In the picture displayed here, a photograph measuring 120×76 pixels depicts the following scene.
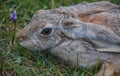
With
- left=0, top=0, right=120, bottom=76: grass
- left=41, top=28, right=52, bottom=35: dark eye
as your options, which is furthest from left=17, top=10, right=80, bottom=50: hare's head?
left=0, top=0, right=120, bottom=76: grass

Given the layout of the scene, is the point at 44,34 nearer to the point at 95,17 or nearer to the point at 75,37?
the point at 75,37

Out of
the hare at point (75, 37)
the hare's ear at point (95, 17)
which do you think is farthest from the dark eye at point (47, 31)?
the hare's ear at point (95, 17)

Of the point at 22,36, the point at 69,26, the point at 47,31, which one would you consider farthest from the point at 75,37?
the point at 22,36

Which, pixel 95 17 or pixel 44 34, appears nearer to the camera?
pixel 44 34

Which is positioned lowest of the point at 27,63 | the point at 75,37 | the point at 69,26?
the point at 27,63

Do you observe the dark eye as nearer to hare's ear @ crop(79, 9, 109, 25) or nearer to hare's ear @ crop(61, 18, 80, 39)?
hare's ear @ crop(61, 18, 80, 39)

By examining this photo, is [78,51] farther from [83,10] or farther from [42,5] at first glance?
[42,5]

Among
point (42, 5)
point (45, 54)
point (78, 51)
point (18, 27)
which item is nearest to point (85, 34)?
point (78, 51)

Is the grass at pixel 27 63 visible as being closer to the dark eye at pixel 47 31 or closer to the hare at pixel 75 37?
the hare at pixel 75 37
